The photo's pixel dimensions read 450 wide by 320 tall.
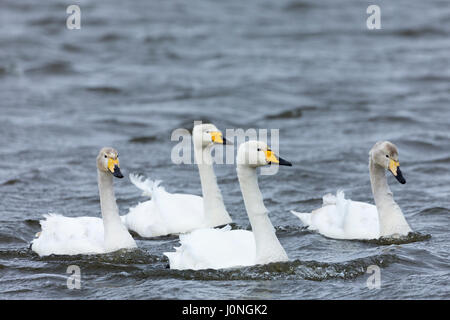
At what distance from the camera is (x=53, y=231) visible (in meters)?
10.9

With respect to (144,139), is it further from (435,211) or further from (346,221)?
(346,221)

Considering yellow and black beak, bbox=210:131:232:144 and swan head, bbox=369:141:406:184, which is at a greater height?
yellow and black beak, bbox=210:131:232:144

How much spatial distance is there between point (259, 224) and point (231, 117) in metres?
10.6

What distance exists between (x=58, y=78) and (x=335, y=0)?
13.0 metres

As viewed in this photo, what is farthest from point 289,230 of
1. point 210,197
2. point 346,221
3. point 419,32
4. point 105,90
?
point 419,32

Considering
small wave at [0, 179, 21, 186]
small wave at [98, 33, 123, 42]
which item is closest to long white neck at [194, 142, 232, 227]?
small wave at [0, 179, 21, 186]

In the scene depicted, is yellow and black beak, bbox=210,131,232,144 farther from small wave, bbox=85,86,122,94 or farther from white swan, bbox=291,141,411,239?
small wave, bbox=85,86,122,94

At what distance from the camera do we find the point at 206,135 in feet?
39.9

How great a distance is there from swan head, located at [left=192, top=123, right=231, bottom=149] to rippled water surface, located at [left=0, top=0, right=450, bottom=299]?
4.20 ft

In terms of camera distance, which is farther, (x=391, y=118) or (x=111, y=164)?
(x=391, y=118)

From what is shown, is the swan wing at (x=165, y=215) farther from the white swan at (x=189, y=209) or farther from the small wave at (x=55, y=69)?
the small wave at (x=55, y=69)

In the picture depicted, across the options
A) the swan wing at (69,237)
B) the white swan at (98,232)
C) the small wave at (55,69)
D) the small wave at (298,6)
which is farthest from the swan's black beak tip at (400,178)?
the small wave at (298,6)

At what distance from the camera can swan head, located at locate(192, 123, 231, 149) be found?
12117 mm
